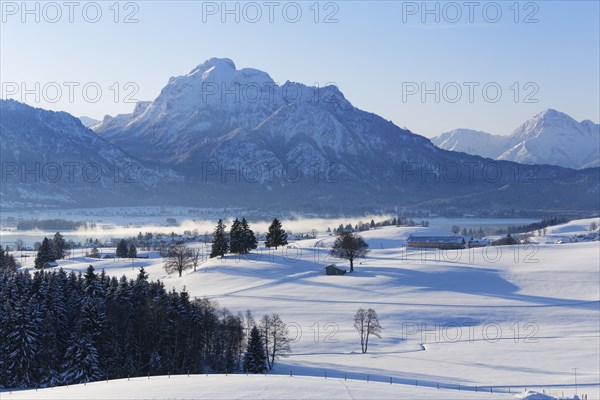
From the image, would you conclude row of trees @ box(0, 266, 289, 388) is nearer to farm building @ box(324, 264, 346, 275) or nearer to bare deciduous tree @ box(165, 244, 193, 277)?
farm building @ box(324, 264, 346, 275)

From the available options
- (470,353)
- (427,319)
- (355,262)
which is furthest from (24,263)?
(470,353)

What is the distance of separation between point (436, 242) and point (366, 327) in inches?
3560

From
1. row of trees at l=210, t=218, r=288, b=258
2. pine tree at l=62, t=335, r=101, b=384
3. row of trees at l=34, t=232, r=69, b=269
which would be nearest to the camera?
pine tree at l=62, t=335, r=101, b=384

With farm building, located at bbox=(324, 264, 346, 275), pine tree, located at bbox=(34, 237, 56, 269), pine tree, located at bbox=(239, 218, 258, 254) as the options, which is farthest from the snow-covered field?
pine tree, located at bbox=(34, 237, 56, 269)

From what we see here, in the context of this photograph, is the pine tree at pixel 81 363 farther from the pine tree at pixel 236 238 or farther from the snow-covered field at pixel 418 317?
the pine tree at pixel 236 238

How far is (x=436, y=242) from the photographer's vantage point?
170 meters

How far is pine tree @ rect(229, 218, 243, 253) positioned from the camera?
133m

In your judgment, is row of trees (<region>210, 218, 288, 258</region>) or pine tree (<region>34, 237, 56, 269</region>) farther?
pine tree (<region>34, 237, 56, 269</region>)

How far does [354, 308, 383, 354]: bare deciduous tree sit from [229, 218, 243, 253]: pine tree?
166ft

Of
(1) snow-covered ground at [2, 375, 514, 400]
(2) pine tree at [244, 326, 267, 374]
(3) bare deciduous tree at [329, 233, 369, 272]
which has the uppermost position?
(3) bare deciduous tree at [329, 233, 369, 272]

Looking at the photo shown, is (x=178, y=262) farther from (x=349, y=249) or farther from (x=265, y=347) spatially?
(x=265, y=347)

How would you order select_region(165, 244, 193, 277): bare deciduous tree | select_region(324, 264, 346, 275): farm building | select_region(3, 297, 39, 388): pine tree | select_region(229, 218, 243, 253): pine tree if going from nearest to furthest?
select_region(3, 297, 39, 388): pine tree → select_region(324, 264, 346, 275): farm building → select_region(165, 244, 193, 277): bare deciduous tree → select_region(229, 218, 243, 253): pine tree

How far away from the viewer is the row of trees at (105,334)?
6128cm

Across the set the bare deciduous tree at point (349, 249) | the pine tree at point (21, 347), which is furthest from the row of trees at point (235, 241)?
the pine tree at point (21, 347)
